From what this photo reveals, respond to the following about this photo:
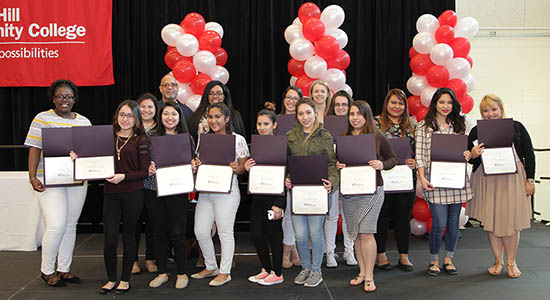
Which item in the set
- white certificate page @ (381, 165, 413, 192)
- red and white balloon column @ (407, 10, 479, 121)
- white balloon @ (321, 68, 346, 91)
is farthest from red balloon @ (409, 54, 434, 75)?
white certificate page @ (381, 165, 413, 192)

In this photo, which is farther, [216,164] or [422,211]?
[422,211]

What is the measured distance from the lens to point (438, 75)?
490cm

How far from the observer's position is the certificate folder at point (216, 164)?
129 inches

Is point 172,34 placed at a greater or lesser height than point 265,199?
greater

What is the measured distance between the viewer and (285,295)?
333cm

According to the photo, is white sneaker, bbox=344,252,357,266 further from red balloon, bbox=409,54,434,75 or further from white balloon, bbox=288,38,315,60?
red balloon, bbox=409,54,434,75

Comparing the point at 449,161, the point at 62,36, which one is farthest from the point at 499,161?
the point at 62,36

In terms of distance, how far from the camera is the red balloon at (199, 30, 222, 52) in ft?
16.5

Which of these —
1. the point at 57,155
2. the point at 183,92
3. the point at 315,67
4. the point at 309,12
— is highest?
the point at 309,12

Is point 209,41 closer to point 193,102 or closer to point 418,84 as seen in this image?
point 193,102

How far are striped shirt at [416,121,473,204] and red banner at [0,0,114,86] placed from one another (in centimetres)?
402

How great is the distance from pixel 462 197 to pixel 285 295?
1.60 m

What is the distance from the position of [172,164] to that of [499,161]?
2.47 metres

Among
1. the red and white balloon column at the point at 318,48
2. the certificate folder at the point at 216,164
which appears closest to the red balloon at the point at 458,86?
the red and white balloon column at the point at 318,48
